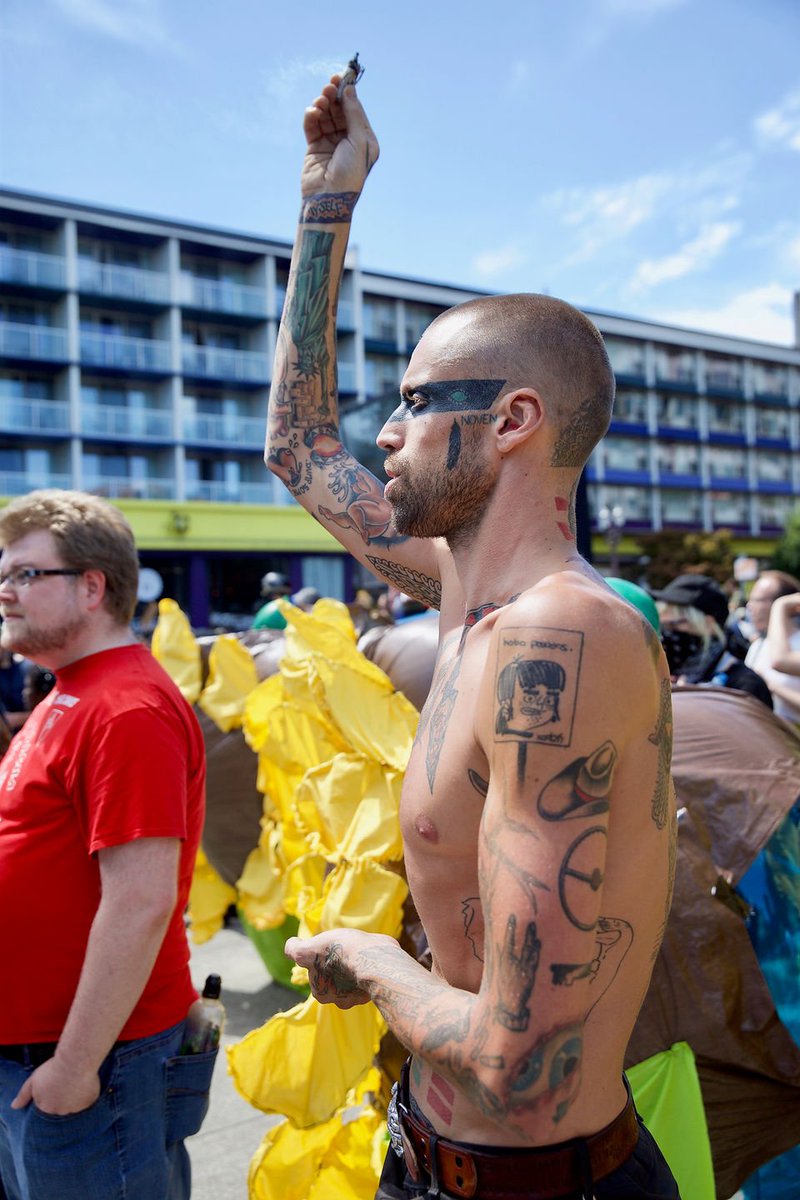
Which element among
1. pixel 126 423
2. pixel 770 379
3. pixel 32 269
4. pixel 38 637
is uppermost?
pixel 770 379

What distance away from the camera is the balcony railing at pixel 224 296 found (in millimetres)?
35125

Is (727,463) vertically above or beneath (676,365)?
beneath

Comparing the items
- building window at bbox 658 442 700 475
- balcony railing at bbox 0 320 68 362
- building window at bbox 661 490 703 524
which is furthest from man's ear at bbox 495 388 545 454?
building window at bbox 658 442 700 475

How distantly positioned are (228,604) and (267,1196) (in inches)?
1152

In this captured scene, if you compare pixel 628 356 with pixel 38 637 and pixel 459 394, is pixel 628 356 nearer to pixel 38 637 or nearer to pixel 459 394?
pixel 38 637

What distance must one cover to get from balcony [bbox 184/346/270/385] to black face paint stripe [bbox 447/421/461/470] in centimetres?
3470

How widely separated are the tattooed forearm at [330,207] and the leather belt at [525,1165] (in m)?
1.63

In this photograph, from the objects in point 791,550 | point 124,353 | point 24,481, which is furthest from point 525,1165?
point 791,550

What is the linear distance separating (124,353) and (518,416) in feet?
115

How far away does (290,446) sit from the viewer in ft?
6.44

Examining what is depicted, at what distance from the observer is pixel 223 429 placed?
114 ft

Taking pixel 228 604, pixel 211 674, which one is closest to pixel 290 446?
pixel 211 674

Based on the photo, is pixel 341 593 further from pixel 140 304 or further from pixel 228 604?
pixel 140 304

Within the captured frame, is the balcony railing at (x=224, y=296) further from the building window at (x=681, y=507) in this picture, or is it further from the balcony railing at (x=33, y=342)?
the building window at (x=681, y=507)
